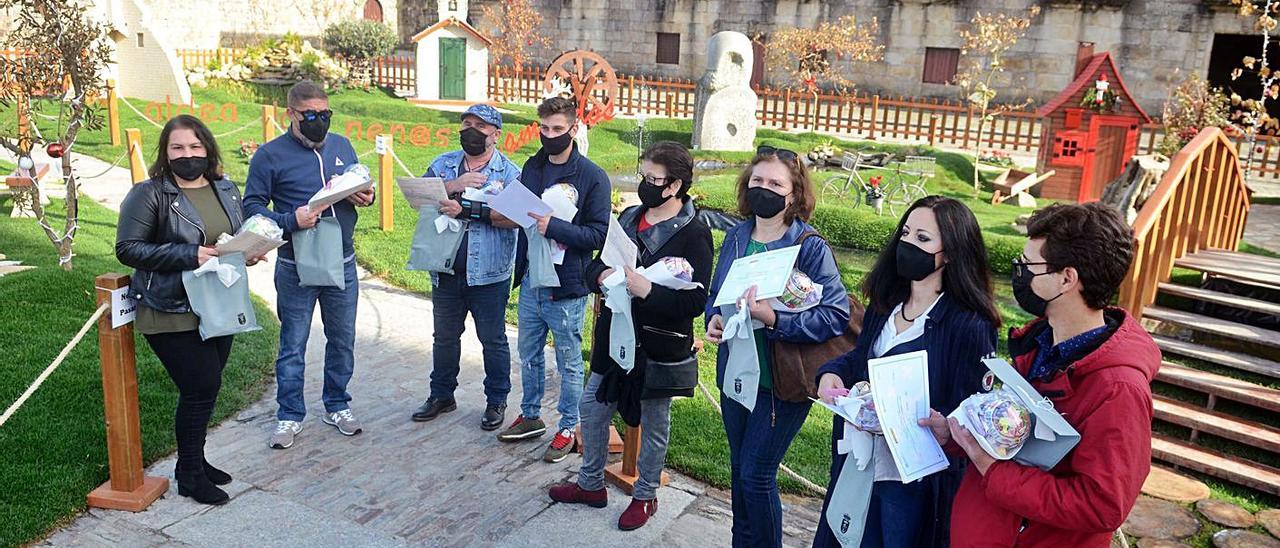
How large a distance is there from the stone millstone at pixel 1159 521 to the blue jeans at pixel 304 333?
4.43 m

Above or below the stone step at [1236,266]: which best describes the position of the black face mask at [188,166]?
above

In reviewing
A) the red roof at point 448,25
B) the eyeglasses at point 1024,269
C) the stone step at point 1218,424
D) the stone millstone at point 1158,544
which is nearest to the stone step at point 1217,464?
the stone step at point 1218,424

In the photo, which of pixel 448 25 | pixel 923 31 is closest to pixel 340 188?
pixel 448 25

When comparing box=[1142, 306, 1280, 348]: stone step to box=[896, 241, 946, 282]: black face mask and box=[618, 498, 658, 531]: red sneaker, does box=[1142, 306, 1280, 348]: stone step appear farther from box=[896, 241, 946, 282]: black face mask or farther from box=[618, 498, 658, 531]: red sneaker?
box=[896, 241, 946, 282]: black face mask

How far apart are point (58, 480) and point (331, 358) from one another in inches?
56.8

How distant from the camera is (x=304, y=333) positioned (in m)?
5.24

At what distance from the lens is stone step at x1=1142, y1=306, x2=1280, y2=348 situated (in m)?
6.68

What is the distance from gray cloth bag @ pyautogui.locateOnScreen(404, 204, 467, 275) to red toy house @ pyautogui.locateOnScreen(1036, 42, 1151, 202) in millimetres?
12271

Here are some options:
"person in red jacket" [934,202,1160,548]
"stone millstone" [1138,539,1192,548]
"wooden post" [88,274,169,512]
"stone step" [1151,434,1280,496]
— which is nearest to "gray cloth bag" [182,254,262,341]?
"wooden post" [88,274,169,512]

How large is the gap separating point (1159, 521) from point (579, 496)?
319 cm

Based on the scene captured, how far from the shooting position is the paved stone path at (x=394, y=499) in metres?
4.29

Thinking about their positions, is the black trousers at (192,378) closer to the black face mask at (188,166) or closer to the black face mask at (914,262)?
the black face mask at (188,166)

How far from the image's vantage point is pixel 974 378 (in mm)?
2984

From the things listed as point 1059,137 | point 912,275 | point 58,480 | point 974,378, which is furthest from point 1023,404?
point 1059,137
